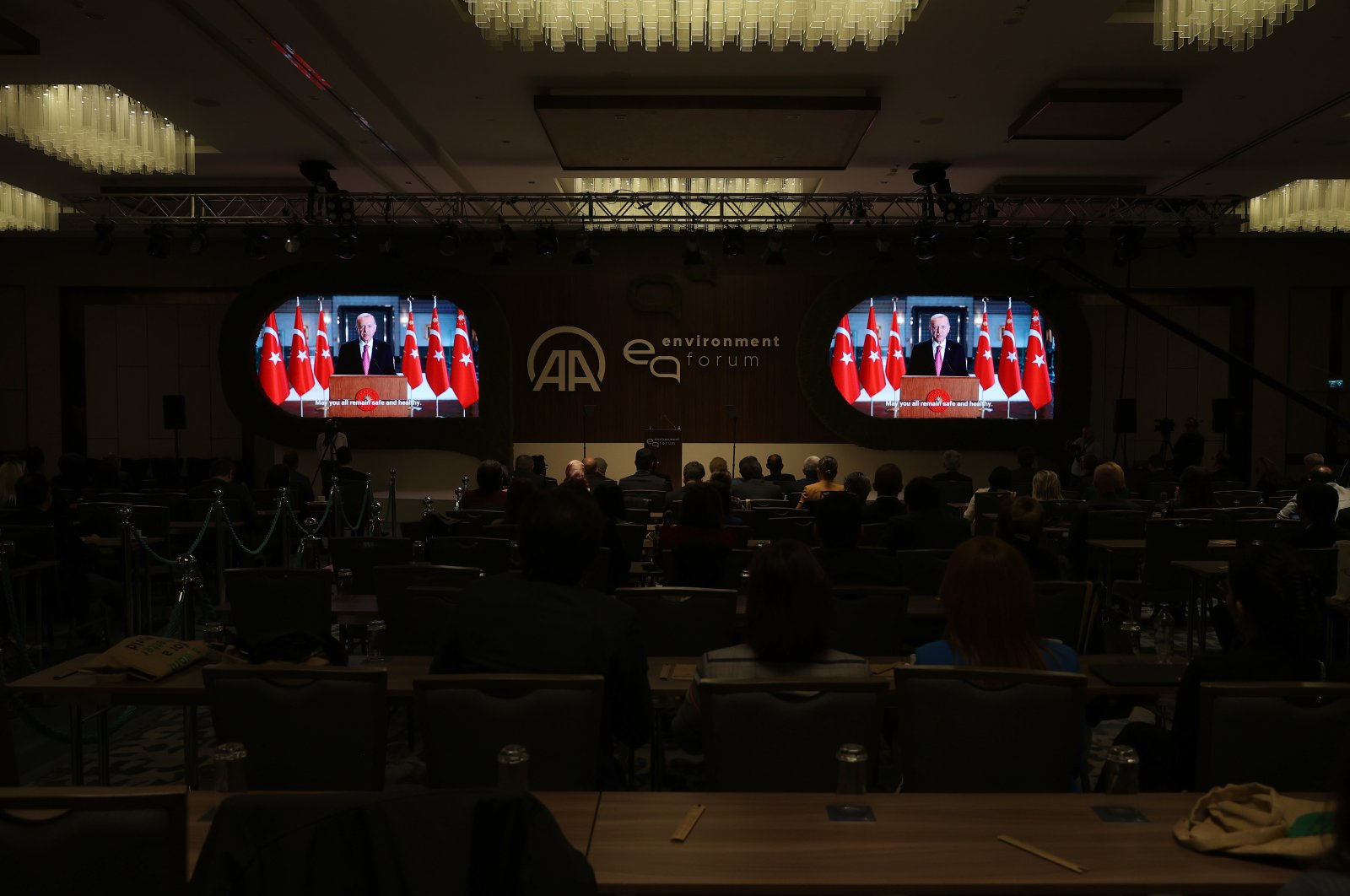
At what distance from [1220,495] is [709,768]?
9.08m

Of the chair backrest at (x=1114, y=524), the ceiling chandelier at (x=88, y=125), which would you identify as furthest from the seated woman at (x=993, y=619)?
the ceiling chandelier at (x=88, y=125)

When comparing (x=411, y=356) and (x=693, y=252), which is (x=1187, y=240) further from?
(x=411, y=356)

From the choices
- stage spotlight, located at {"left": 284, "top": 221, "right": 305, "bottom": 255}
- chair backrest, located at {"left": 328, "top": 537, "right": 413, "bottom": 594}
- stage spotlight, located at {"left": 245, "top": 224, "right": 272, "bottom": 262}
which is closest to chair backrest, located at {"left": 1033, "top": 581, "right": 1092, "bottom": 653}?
chair backrest, located at {"left": 328, "top": 537, "right": 413, "bottom": 594}

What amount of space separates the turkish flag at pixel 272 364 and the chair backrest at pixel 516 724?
13816 millimetres

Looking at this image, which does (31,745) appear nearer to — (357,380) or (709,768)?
(709,768)

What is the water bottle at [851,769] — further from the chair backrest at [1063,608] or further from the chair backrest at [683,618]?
the chair backrest at [1063,608]

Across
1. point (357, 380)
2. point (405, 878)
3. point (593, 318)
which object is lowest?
point (405, 878)

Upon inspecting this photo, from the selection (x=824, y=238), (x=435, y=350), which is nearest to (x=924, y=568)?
(x=824, y=238)

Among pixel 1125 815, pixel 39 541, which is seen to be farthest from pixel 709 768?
pixel 39 541

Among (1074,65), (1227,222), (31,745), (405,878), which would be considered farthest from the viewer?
(1227,222)

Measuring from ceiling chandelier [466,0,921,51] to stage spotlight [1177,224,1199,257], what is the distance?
752cm

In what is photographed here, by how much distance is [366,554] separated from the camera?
5.87 meters

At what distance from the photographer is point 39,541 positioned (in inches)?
266

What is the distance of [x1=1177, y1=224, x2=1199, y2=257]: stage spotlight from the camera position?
512 inches
